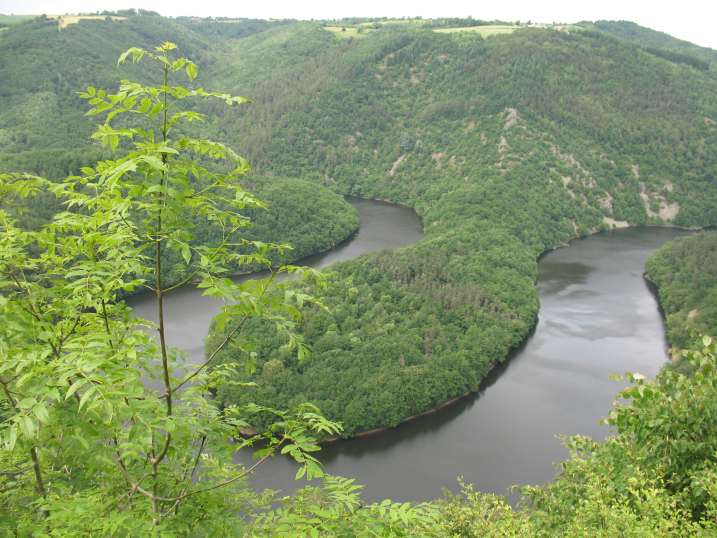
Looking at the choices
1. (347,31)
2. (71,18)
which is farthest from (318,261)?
(71,18)

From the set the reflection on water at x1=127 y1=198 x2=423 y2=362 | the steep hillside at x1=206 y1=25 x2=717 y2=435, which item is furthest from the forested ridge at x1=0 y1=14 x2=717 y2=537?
the reflection on water at x1=127 y1=198 x2=423 y2=362

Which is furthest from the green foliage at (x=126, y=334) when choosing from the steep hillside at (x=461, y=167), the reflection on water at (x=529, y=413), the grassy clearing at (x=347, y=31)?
the grassy clearing at (x=347, y=31)

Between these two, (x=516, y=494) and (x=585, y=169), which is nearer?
(x=516, y=494)

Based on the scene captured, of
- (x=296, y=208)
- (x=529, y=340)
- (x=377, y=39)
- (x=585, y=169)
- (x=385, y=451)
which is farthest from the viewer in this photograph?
(x=377, y=39)

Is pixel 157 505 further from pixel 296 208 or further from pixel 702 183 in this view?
pixel 702 183

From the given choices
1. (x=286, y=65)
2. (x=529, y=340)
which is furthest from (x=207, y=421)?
(x=286, y=65)

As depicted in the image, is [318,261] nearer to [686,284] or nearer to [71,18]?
[686,284]
